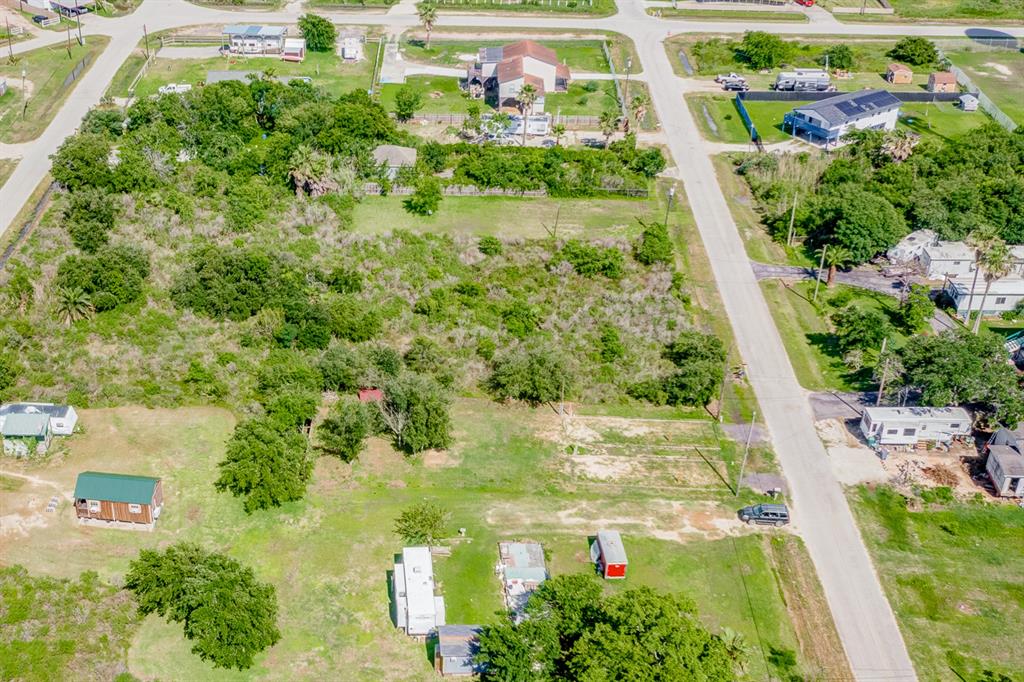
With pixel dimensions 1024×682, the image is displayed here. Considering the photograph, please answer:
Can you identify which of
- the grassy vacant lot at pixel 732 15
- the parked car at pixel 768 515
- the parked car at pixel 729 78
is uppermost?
the grassy vacant lot at pixel 732 15

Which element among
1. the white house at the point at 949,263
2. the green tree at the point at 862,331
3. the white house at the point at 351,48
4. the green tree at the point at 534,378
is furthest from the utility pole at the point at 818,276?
the white house at the point at 351,48

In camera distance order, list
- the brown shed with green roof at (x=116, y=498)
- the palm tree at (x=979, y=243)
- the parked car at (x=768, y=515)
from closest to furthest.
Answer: the brown shed with green roof at (x=116, y=498) < the parked car at (x=768, y=515) < the palm tree at (x=979, y=243)

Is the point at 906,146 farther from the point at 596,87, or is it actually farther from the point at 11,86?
the point at 11,86

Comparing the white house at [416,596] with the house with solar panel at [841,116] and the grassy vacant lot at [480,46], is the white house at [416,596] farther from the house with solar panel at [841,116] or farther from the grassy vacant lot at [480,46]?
the grassy vacant lot at [480,46]

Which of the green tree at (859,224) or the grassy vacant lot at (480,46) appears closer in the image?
the green tree at (859,224)

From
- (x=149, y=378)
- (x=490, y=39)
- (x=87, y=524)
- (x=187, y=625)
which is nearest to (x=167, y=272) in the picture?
(x=149, y=378)

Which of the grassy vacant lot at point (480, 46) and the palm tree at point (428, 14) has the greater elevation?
the palm tree at point (428, 14)
